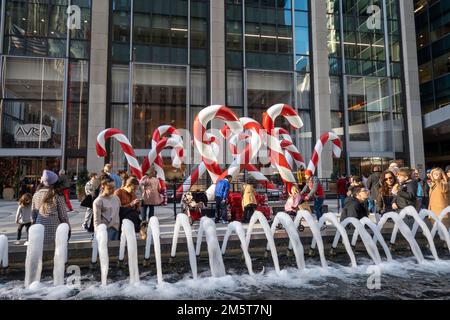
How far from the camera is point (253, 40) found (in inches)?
918

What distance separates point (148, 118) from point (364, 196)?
57.1 feet

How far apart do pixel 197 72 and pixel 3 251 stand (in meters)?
18.9

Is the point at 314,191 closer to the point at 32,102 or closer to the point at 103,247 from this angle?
the point at 103,247

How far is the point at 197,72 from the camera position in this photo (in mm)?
22922

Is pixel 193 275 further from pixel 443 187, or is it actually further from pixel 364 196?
pixel 443 187

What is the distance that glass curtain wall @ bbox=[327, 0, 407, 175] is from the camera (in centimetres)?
2464

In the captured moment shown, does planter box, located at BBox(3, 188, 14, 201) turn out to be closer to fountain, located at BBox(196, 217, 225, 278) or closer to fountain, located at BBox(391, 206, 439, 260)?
fountain, located at BBox(196, 217, 225, 278)

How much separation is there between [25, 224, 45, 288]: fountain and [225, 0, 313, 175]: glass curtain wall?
18.4 metres

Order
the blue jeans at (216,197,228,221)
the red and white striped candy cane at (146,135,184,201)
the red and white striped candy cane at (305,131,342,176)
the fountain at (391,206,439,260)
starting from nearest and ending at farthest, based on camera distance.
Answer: the fountain at (391,206,439,260) → the blue jeans at (216,197,228,221) → the red and white striped candy cane at (305,131,342,176) → the red and white striped candy cane at (146,135,184,201)

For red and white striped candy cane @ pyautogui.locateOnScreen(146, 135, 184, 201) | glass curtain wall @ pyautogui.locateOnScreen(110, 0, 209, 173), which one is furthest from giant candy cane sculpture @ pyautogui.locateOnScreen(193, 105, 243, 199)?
glass curtain wall @ pyautogui.locateOnScreen(110, 0, 209, 173)
